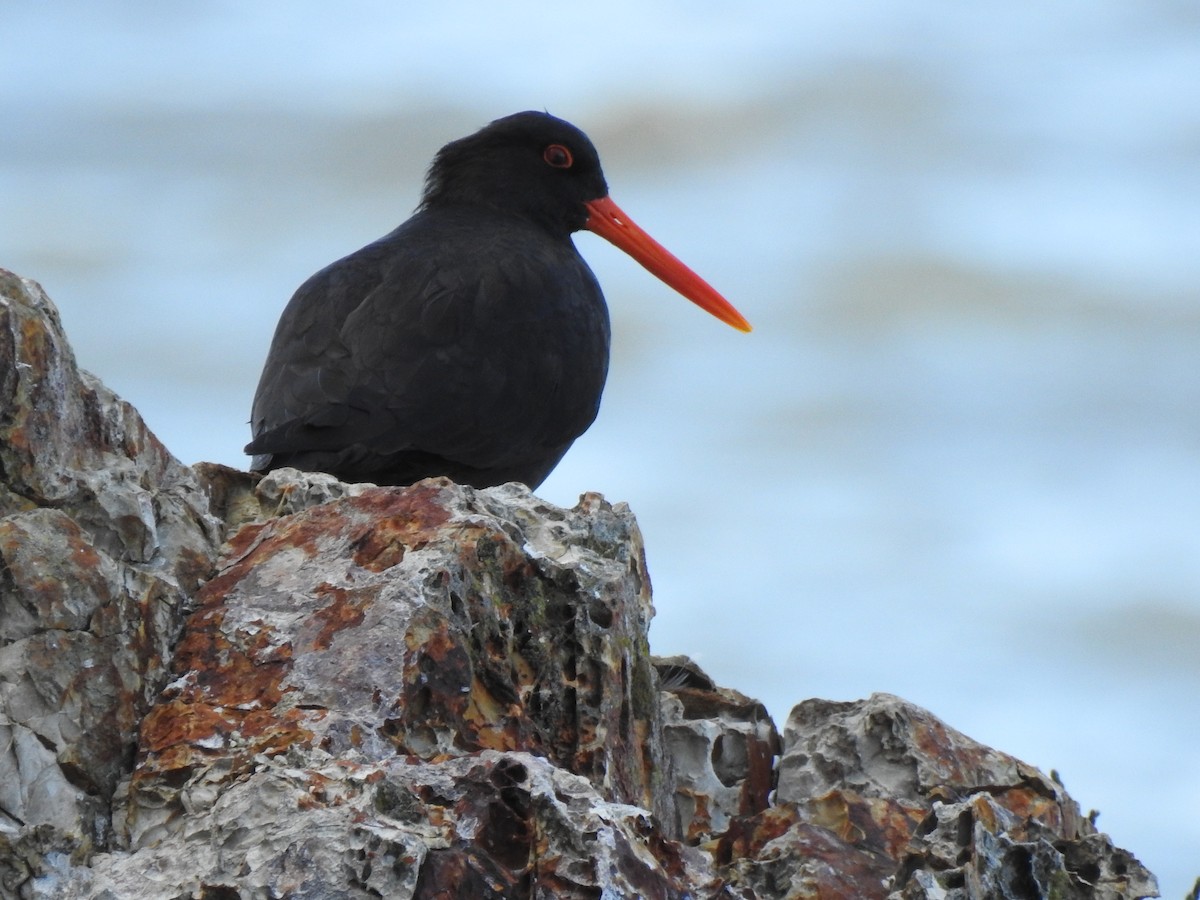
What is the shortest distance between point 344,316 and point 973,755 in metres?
3.81

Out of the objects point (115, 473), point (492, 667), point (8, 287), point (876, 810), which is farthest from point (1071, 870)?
point (8, 287)

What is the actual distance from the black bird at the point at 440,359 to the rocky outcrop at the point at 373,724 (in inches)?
95.7

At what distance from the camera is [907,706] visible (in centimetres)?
422

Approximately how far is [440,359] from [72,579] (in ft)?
13.0

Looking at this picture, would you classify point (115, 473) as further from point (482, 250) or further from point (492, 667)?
point (482, 250)

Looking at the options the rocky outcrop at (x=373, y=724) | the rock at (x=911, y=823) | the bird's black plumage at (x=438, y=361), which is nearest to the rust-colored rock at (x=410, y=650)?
the rocky outcrop at (x=373, y=724)

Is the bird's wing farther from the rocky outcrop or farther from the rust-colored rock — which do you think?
the rust-colored rock

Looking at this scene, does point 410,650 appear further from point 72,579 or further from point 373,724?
point 72,579

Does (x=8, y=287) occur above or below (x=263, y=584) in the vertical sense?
above

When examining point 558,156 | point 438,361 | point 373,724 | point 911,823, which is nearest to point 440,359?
point 438,361

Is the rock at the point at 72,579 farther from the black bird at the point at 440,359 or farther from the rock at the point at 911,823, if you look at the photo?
the black bird at the point at 440,359

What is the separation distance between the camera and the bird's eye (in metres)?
8.95

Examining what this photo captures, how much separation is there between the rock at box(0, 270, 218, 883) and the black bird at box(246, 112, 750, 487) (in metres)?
2.88

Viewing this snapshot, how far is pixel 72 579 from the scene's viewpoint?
3049 mm
